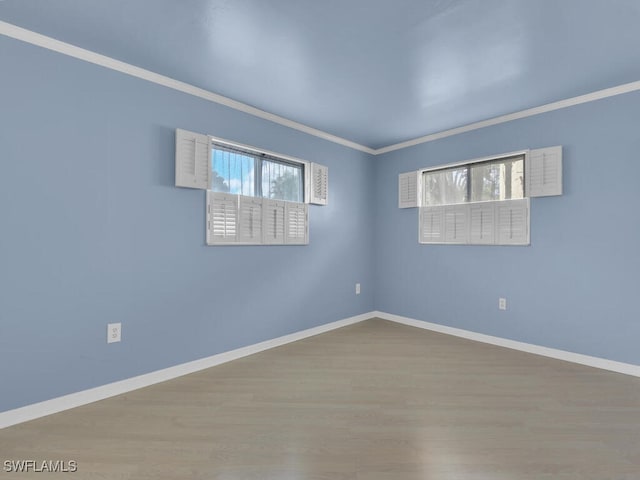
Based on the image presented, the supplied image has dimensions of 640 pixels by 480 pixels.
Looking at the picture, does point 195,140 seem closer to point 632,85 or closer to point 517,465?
point 517,465

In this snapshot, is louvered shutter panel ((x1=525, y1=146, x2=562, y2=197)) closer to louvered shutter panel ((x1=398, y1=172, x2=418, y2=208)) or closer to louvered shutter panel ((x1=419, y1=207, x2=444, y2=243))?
louvered shutter panel ((x1=419, y1=207, x2=444, y2=243))

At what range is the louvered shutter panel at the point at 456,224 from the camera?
3414mm

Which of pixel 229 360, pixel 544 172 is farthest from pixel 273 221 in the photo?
pixel 544 172

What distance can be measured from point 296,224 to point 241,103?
1.27 m

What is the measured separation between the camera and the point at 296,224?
10.7 ft

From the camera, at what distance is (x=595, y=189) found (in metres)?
2.61

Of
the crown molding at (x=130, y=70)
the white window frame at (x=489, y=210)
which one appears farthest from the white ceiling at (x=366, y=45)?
the white window frame at (x=489, y=210)

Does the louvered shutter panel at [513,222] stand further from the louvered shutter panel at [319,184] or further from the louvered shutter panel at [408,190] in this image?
the louvered shutter panel at [319,184]

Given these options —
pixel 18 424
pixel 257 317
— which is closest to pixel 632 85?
pixel 257 317

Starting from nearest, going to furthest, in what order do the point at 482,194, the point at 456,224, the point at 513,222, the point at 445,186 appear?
the point at 513,222 < the point at 482,194 < the point at 456,224 < the point at 445,186

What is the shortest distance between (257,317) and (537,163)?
Result: 9.98ft

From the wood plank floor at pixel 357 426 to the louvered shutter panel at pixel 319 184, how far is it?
5.78ft

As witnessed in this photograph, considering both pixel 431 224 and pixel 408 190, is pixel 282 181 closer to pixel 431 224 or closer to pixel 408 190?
pixel 408 190

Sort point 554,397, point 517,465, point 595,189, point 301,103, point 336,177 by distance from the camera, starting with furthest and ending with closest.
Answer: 1. point 336,177
2. point 301,103
3. point 595,189
4. point 554,397
5. point 517,465
